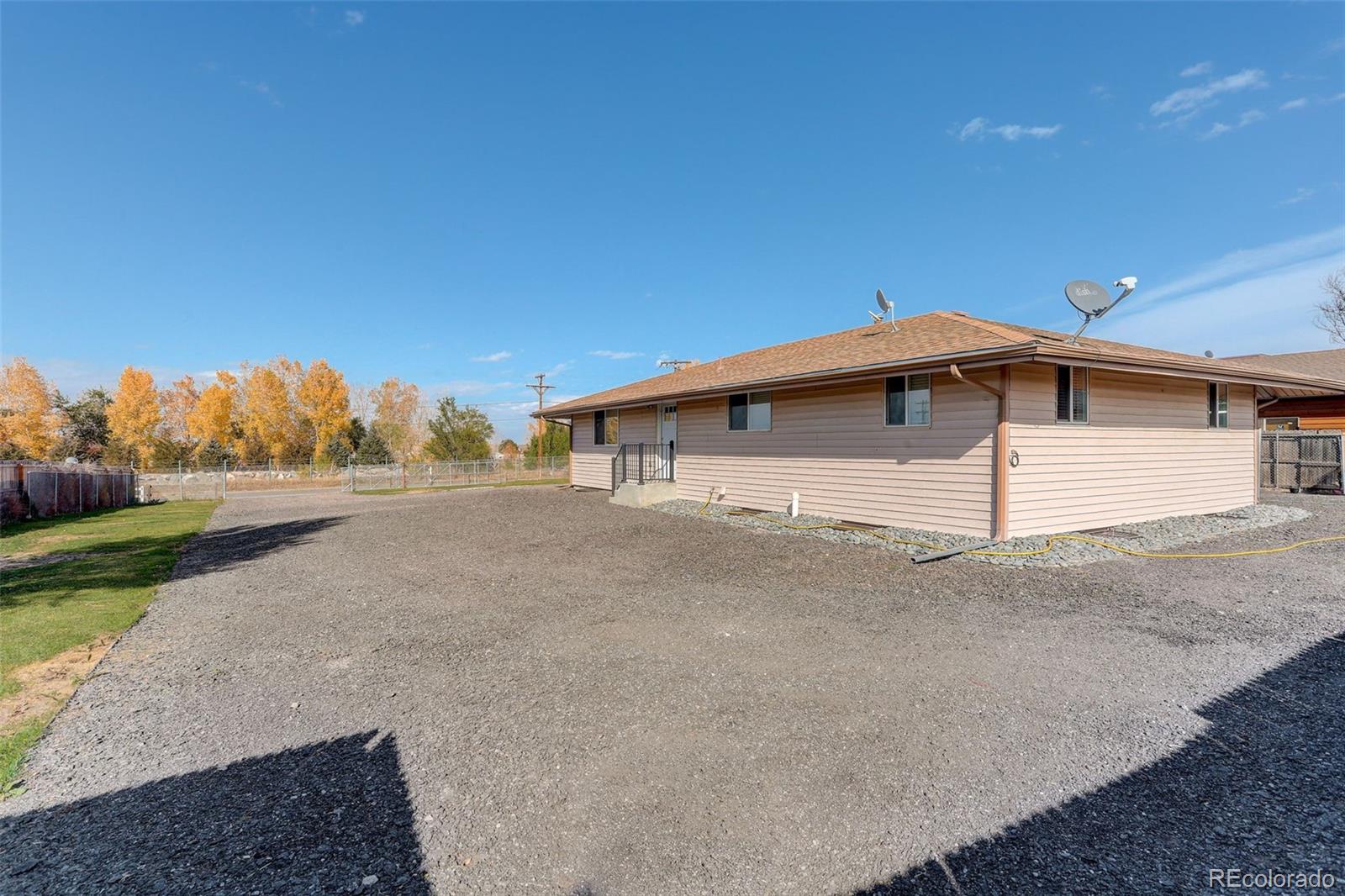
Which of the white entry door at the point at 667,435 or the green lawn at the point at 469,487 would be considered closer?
the white entry door at the point at 667,435

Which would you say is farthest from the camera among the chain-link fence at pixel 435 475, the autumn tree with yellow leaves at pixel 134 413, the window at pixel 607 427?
the autumn tree with yellow leaves at pixel 134 413

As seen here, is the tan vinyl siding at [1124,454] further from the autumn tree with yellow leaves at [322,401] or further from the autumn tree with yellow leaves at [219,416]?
the autumn tree with yellow leaves at [219,416]

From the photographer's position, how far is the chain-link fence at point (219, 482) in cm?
2319

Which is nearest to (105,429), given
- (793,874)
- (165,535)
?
(165,535)

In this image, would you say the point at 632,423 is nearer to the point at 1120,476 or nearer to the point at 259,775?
the point at 1120,476

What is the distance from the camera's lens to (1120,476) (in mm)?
9141

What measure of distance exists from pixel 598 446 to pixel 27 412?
39649 millimetres

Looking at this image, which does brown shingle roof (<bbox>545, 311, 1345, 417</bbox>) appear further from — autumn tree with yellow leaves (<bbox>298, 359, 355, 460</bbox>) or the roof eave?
autumn tree with yellow leaves (<bbox>298, 359, 355, 460</bbox>)

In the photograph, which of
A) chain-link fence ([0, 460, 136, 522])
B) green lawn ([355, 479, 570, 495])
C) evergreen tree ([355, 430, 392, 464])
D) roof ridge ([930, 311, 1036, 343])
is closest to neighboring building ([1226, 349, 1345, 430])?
roof ridge ([930, 311, 1036, 343])

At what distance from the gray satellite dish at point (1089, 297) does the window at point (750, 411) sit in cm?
540

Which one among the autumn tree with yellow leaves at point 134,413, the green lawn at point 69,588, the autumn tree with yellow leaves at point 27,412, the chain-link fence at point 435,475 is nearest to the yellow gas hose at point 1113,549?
the green lawn at point 69,588

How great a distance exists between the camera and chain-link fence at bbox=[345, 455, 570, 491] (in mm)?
25797

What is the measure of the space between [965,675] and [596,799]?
2.69 meters

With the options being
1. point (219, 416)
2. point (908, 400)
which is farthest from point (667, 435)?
point (219, 416)
